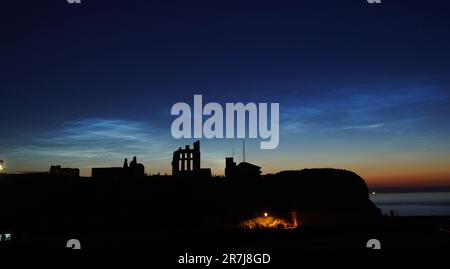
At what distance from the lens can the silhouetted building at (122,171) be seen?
3319 cm

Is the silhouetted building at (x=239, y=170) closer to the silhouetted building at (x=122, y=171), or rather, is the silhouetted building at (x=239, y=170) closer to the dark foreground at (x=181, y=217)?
the dark foreground at (x=181, y=217)

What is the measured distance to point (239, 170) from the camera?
36812 millimetres

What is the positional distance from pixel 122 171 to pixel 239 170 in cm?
1062

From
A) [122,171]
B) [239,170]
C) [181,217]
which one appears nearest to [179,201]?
[181,217]

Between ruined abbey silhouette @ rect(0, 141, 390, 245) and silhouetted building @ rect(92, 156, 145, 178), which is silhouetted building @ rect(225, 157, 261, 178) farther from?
silhouetted building @ rect(92, 156, 145, 178)

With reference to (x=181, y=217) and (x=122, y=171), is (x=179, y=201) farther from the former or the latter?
(x=122, y=171)

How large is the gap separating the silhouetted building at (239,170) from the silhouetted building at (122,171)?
7.64 m

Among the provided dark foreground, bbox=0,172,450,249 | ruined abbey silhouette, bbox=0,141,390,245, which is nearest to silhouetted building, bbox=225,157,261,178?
ruined abbey silhouette, bbox=0,141,390,245

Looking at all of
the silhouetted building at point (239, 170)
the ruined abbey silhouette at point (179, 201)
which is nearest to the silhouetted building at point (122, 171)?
the ruined abbey silhouette at point (179, 201)

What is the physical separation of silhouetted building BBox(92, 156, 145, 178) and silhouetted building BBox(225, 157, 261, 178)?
7.64m
